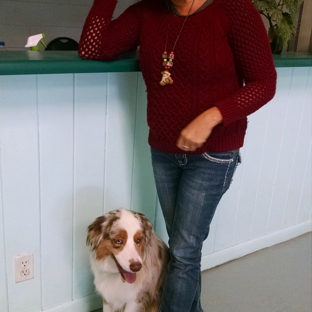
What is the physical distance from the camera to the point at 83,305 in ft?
5.82

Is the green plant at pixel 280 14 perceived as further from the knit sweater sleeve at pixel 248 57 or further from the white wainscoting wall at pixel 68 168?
the knit sweater sleeve at pixel 248 57

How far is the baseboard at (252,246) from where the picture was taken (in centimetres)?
218

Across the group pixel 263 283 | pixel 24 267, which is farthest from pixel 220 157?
pixel 263 283

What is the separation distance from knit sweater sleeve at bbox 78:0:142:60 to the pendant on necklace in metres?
0.18

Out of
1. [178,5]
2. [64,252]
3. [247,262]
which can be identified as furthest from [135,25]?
[247,262]

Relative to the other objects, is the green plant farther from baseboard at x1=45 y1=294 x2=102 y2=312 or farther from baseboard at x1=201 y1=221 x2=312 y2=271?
baseboard at x1=45 y1=294 x2=102 y2=312

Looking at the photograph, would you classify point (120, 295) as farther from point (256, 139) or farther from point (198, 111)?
point (256, 139)

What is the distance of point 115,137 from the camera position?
1.62m

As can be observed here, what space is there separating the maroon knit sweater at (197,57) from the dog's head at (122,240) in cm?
28

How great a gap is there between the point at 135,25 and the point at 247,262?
150 centimetres

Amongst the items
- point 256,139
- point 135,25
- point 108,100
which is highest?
point 135,25

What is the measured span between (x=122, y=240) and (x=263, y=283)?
41.7 inches

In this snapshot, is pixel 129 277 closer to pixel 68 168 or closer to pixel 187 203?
pixel 187 203

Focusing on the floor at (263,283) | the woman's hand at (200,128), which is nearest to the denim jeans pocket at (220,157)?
the woman's hand at (200,128)
